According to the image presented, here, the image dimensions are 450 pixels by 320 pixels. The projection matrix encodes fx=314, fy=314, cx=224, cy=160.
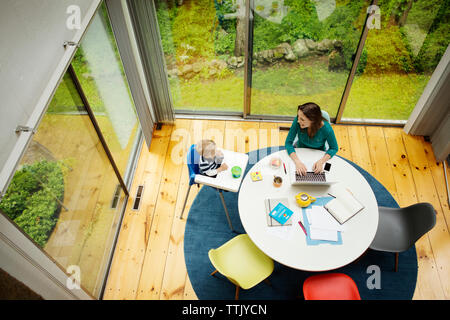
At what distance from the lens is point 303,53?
3.89m

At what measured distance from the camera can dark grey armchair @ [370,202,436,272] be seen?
110 inches

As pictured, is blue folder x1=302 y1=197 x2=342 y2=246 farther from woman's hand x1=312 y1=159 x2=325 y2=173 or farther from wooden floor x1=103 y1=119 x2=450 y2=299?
wooden floor x1=103 y1=119 x2=450 y2=299

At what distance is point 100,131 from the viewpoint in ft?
10.1

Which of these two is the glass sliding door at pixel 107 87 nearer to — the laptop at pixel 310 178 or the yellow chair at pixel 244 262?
the yellow chair at pixel 244 262

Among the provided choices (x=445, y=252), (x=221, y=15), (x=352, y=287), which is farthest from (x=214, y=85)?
(x=445, y=252)

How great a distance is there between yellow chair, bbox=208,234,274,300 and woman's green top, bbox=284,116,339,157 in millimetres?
1052

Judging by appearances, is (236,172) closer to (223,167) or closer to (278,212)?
(223,167)

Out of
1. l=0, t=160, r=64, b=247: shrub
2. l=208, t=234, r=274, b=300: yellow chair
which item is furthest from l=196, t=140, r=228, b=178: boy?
l=0, t=160, r=64, b=247: shrub

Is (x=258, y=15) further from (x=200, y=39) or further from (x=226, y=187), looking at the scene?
(x=226, y=187)

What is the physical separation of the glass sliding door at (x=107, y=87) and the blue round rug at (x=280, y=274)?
1.28 metres

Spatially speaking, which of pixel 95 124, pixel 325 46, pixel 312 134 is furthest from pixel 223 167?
pixel 325 46

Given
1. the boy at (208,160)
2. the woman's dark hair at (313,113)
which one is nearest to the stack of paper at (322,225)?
the woman's dark hair at (313,113)

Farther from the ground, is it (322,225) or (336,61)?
(336,61)

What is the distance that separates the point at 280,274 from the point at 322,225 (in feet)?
2.80
